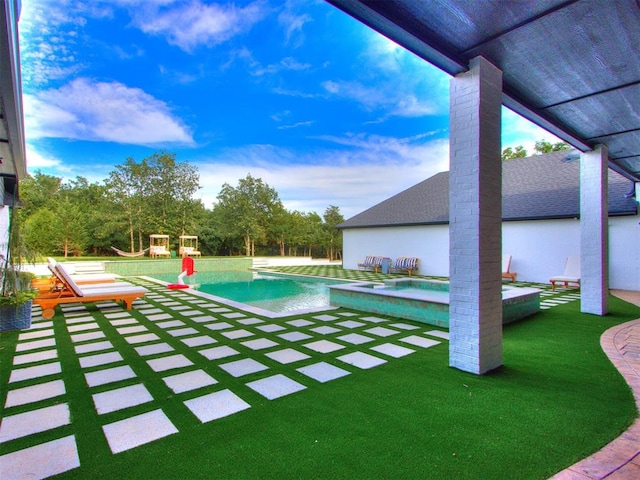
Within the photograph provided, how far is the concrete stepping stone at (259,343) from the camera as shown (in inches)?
154

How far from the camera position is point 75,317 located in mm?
5492

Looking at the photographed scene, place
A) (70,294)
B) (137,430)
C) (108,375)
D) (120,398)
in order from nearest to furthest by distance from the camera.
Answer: (137,430) < (120,398) < (108,375) < (70,294)

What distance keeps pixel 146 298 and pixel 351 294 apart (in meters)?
4.81

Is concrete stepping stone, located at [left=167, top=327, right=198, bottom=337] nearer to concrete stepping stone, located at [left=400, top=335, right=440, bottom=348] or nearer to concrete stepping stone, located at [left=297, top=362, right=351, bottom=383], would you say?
concrete stepping stone, located at [left=297, top=362, right=351, bottom=383]

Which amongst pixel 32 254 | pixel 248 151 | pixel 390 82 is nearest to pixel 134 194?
pixel 248 151

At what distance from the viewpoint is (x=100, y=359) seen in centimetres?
347

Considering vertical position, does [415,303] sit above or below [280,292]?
above

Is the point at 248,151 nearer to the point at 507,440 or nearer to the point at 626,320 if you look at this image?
the point at 626,320

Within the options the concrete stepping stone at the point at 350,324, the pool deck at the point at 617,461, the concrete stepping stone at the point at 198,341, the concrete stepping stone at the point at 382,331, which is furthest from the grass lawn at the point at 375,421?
the concrete stepping stone at the point at 350,324

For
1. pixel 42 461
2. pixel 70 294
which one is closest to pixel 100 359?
pixel 42 461

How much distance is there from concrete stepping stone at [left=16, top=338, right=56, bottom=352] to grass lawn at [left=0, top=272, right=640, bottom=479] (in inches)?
6.6

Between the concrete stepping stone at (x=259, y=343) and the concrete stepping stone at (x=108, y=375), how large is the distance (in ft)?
4.21

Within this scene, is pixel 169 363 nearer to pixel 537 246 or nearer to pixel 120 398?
pixel 120 398

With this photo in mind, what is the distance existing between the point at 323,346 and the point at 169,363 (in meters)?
1.73
